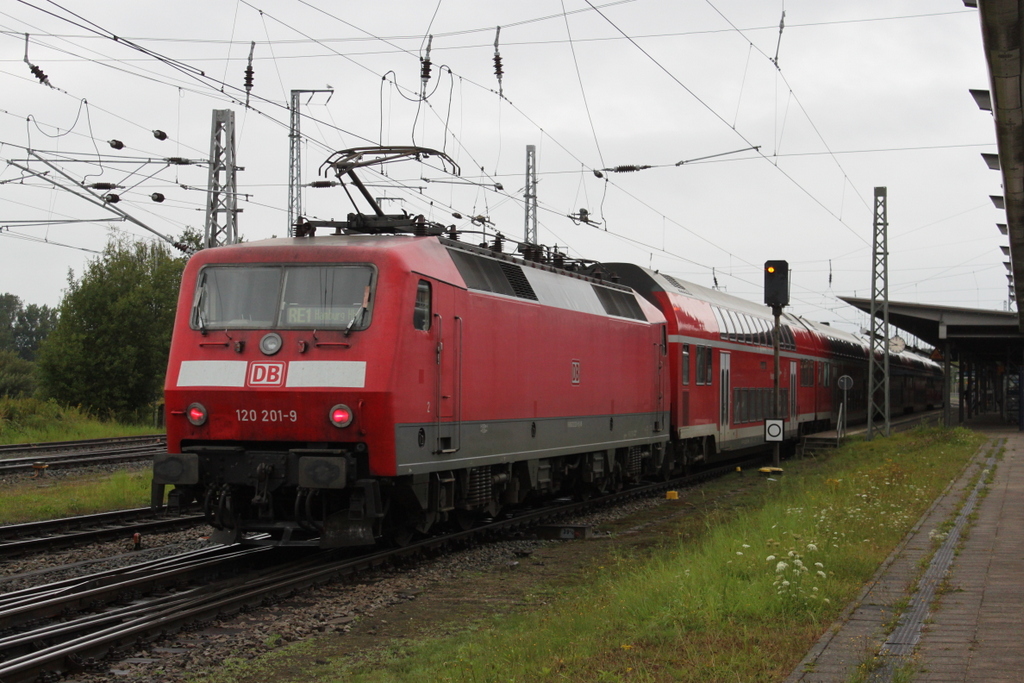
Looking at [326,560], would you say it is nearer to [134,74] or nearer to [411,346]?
[411,346]

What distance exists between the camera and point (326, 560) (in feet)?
36.5

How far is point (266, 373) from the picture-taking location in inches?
409

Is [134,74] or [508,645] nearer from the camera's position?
[508,645]

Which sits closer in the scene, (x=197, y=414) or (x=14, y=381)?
(x=197, y=414)

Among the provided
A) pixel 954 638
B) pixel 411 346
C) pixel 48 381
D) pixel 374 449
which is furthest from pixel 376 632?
pixel 48 381

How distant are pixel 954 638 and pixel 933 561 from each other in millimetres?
3150

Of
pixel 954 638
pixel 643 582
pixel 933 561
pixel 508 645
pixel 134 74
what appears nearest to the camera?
pixel 954 638

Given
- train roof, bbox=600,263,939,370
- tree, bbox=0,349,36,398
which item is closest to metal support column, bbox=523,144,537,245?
Answer: train roof, bbox=600,263,939,370

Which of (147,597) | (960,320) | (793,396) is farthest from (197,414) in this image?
(960,320)

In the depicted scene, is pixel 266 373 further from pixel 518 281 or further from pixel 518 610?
pixel 518 281

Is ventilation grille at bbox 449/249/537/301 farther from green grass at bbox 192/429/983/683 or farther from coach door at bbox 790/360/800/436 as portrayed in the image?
coach door at bbox 790/360/800/436

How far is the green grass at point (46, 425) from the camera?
2959 centimetres

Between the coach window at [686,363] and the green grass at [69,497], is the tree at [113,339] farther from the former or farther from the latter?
the coach window at [686,363]

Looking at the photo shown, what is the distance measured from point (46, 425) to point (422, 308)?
24085mm
